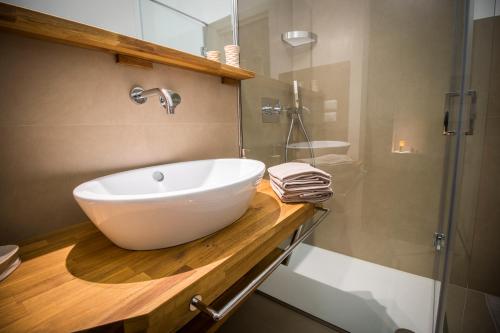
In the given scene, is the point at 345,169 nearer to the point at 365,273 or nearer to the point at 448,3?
the point at 365,273

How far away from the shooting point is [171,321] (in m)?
0.39

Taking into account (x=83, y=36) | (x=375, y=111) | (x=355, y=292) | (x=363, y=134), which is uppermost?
(x=83, y=36)

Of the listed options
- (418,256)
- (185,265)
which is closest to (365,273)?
(418,256)

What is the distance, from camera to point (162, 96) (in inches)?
29.3

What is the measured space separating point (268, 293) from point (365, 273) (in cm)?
58

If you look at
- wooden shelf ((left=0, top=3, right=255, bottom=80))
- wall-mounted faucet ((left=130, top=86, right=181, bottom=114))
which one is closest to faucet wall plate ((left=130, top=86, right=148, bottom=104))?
wall-mounted faucet ((left=130, top=86, right=181, bottom=114))

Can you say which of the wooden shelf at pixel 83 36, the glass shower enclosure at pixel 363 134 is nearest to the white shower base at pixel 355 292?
the glass shower enclosure at pixel 363 134

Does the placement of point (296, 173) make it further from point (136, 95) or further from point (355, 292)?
point (355, 292)

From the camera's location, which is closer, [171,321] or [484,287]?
[171,321]

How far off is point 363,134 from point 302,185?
77 centimetres

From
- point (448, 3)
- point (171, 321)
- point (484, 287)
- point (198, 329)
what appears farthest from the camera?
point (484, 287)

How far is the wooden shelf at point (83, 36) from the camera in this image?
0.54 m

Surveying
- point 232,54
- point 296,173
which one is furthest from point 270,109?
point 296,173

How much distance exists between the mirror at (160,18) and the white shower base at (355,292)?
4.43ft
